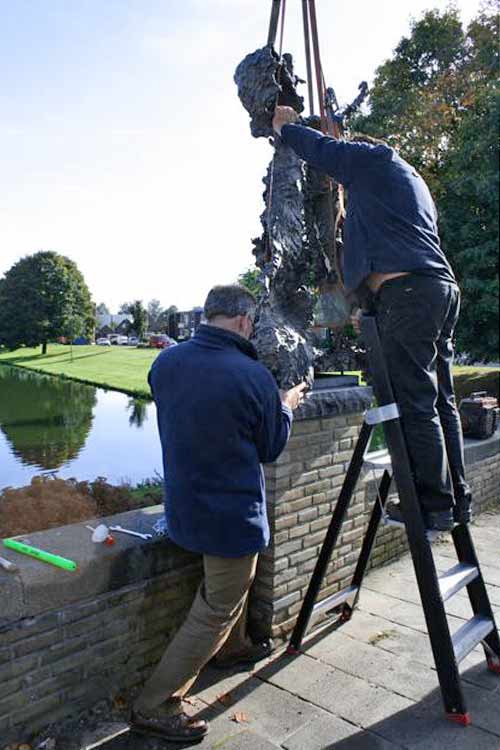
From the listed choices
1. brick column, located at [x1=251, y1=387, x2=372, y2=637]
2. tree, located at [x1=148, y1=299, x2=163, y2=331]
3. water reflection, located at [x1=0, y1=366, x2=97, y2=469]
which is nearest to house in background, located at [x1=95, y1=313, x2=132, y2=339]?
tree, located at [x1=148, y1=299, x2=163, y2=331]

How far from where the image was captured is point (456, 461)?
276 centimetres

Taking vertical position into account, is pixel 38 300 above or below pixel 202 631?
above

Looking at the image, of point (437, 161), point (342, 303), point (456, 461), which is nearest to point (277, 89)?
point (342, 303)

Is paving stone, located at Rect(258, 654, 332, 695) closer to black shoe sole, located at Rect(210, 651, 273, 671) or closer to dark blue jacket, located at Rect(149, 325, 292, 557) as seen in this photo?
black shoe sole, located at Rect(210, 651, 273, 671)

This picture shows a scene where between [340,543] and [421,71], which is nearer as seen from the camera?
[340,543]

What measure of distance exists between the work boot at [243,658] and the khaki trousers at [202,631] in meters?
0.47

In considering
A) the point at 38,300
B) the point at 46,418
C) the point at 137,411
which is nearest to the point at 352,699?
the point at 46,418

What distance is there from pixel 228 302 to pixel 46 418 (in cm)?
1211

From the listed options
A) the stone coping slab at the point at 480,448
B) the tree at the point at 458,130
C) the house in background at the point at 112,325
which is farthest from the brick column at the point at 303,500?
the house in background at the point at 112,325

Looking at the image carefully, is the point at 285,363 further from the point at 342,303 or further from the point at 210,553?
the point at 210,553

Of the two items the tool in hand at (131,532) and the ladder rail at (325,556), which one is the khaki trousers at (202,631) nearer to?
the tool in hand at (131,532)

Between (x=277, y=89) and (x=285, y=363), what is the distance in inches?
56.4

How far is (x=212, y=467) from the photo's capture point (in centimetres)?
233

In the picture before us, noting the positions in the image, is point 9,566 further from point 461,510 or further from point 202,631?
point 461,510
